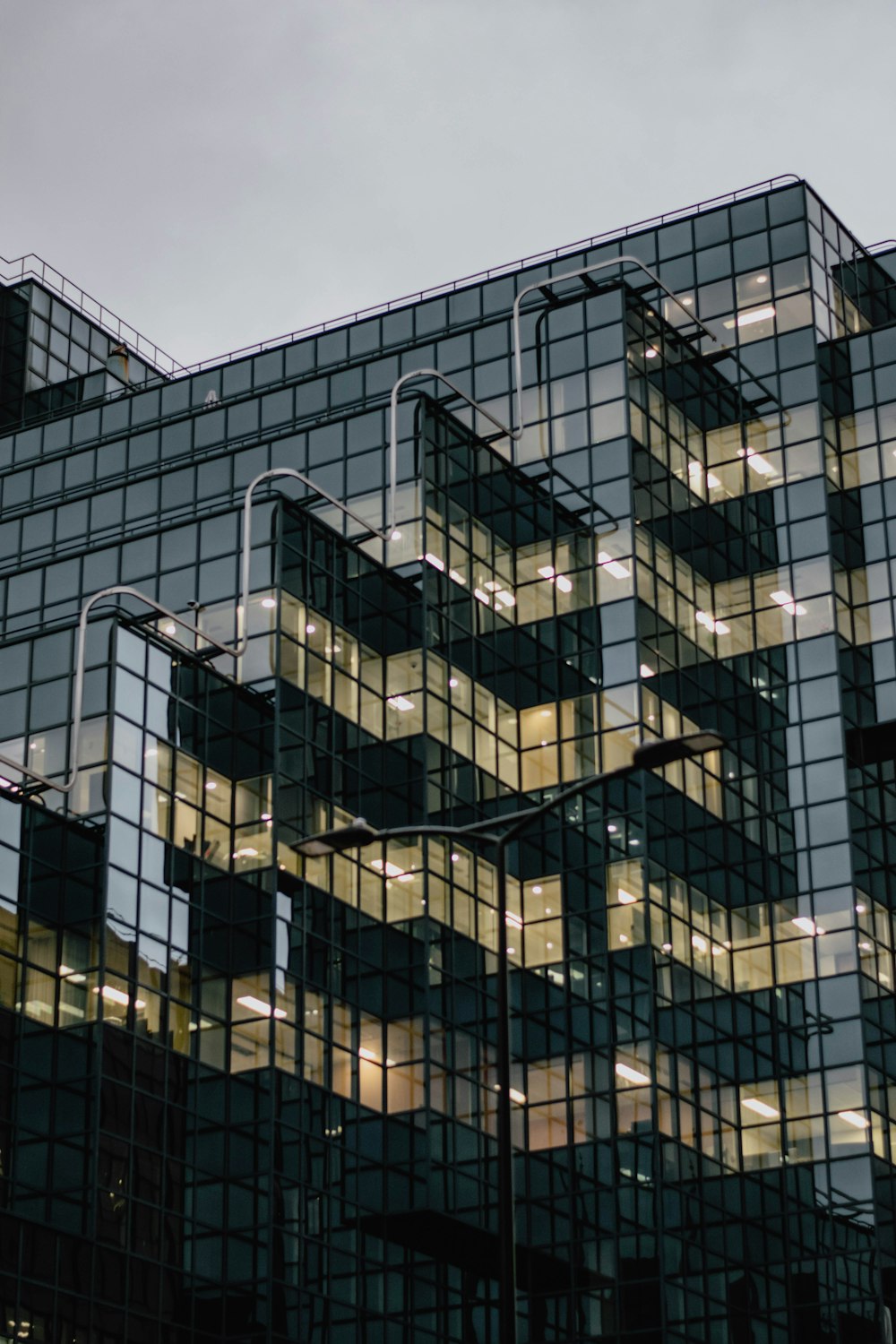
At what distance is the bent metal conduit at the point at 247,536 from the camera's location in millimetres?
52156

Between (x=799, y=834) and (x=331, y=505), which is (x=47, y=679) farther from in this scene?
(x=799, y=834)

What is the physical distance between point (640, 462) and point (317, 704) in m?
15.3

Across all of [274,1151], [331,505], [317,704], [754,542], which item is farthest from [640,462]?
[274,1151]

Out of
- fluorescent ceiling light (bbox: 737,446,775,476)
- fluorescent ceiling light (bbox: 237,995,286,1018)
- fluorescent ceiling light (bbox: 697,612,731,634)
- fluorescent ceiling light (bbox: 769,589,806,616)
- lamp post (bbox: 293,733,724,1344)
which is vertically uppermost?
fluorescent ceiling light (bbox: 737,446,775,476)

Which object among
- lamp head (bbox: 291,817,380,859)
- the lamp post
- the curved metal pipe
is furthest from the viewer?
the curved metal pipe

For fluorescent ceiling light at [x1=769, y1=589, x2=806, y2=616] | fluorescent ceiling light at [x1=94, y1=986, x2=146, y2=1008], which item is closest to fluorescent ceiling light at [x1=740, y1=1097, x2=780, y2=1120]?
fluorescent ceiling light at [x1=769, y1=589, x2=806, y2=616]

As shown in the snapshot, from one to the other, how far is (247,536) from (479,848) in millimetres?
11188

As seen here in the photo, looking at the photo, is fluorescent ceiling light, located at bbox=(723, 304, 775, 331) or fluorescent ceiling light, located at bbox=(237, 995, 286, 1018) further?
fluorescent ceiling light, located at bbox=(723, 304, 775, 331)

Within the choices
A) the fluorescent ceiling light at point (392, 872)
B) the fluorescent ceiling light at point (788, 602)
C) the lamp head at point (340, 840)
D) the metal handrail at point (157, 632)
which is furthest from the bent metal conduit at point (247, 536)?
the lamp head at point (340, 840)

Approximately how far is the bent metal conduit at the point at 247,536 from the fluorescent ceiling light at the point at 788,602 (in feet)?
23.7

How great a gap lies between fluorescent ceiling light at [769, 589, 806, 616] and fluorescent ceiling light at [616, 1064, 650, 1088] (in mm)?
17803

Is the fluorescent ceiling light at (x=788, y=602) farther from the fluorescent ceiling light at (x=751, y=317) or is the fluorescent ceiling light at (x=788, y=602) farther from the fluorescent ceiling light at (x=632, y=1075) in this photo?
the fluorescent ceiling light at (x=632, y=1075)

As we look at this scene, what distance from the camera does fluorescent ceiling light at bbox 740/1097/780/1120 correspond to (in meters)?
60.8

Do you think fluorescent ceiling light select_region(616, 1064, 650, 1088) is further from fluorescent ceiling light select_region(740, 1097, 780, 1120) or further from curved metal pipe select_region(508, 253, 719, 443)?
curved metal pipe select_region(508, 253, 719, 443)
